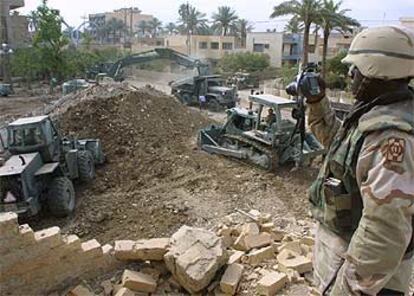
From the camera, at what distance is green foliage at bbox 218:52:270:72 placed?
38062 mm

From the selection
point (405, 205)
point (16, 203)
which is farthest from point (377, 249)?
point (16, 203)

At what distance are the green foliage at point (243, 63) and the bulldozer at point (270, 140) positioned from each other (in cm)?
2812

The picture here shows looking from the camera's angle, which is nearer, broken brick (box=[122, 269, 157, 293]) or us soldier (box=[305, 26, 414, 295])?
us soldier (box=[305, 26, 414, 295])

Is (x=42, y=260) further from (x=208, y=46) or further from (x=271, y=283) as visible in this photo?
(x=208, y=46)

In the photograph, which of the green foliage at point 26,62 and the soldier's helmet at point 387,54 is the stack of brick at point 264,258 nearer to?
the soldier's helmet at point 387,54

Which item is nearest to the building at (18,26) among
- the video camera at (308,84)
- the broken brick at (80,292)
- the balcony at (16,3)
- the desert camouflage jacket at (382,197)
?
the balcony at (16,3)

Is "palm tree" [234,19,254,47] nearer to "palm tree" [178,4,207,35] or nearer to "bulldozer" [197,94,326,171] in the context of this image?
"palm tree" [178,4,207,35]

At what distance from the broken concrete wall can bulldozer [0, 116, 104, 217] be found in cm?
318

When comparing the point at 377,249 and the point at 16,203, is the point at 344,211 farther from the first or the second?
the point at 16,203

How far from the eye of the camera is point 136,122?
12242 mm

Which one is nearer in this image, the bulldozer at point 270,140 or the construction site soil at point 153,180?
the construction site soil at point 153,180

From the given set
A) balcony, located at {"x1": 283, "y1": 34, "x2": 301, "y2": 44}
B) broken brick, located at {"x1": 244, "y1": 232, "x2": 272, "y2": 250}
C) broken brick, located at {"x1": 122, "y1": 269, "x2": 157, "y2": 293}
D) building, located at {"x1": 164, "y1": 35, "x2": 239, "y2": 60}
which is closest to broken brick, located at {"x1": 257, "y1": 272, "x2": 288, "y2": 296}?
broken brick, located at {"x1": 244, "y1": 232, "x2": 272, "y2": 250}

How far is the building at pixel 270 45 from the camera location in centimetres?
4238

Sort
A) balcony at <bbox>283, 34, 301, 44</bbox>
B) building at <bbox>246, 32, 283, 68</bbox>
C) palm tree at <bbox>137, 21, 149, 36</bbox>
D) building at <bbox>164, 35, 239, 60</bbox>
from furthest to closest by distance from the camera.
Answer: palm tree at <bbox>137, 21, 149, 36</bbox>
building at <bbox>164, 35, 239, 60</bbox>
balcony at <bbox>283, 34, 301, 44</bbox>
building at <bbox>246, 32, 283, 68</bbox>
